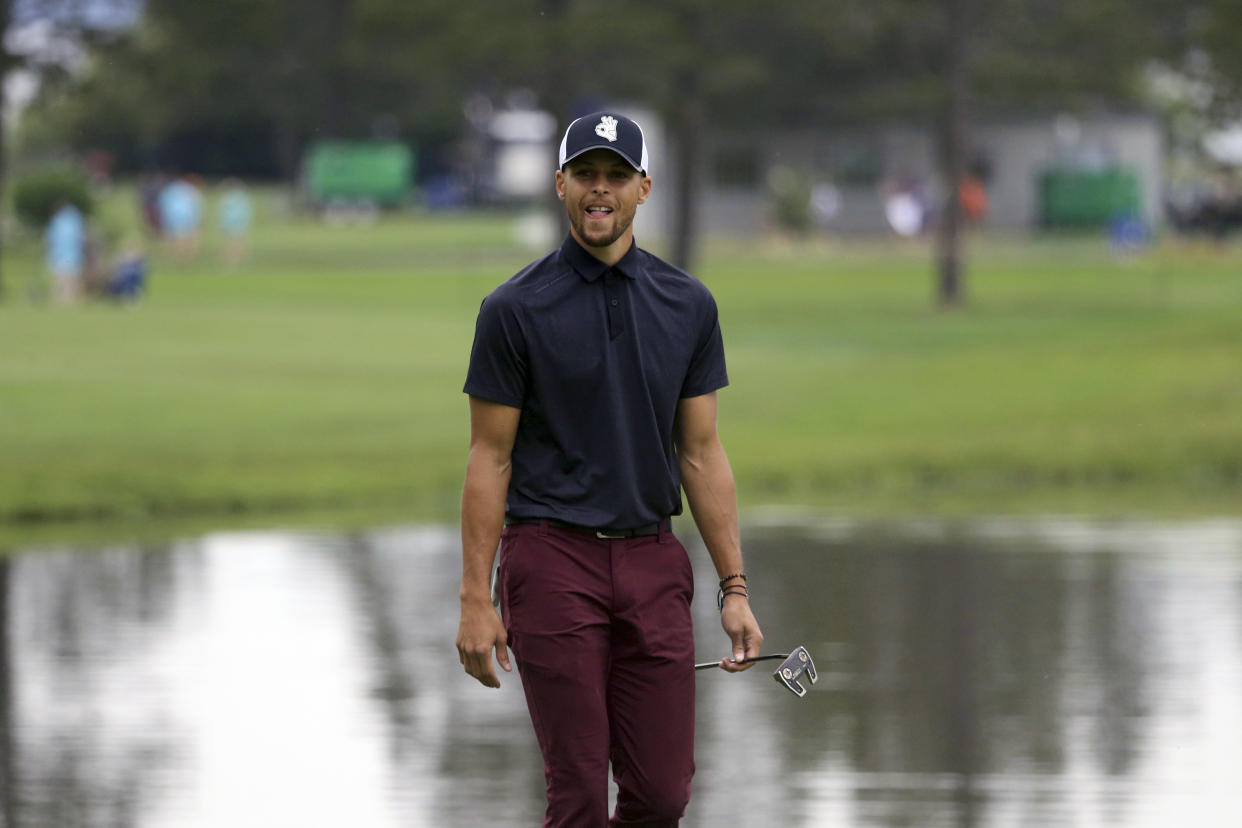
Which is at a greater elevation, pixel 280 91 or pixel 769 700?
pixel 280 91

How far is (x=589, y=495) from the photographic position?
5.46 m

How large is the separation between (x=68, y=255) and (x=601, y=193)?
33381 millimetres

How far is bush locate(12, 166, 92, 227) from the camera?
168 ft

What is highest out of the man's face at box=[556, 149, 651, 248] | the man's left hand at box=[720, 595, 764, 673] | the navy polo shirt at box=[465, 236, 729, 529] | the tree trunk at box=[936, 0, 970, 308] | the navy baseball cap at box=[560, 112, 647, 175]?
the tree trunk at box=[936, 0, 970, 308]

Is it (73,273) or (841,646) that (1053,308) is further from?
(841,646)

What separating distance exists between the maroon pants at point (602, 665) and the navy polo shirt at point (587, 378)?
0.31 feet

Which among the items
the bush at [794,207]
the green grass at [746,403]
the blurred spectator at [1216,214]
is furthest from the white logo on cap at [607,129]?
the bush at [794,207]

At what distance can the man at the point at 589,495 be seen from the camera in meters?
5.43

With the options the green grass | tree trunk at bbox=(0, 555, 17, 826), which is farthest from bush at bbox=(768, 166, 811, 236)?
tree trunk at bbox=(0, 555, 17, 826)

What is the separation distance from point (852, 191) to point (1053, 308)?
106ft

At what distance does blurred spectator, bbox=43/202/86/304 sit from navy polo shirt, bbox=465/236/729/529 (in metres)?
32.3

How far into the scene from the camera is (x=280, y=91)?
87625 millimetres

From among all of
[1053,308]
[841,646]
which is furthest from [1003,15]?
[841,646]

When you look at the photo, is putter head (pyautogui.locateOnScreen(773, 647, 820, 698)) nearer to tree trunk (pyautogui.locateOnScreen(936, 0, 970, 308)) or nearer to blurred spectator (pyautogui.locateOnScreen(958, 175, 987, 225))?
tree trunk (pyautogui.locateOnScreen(936, 0, 970, 308))
